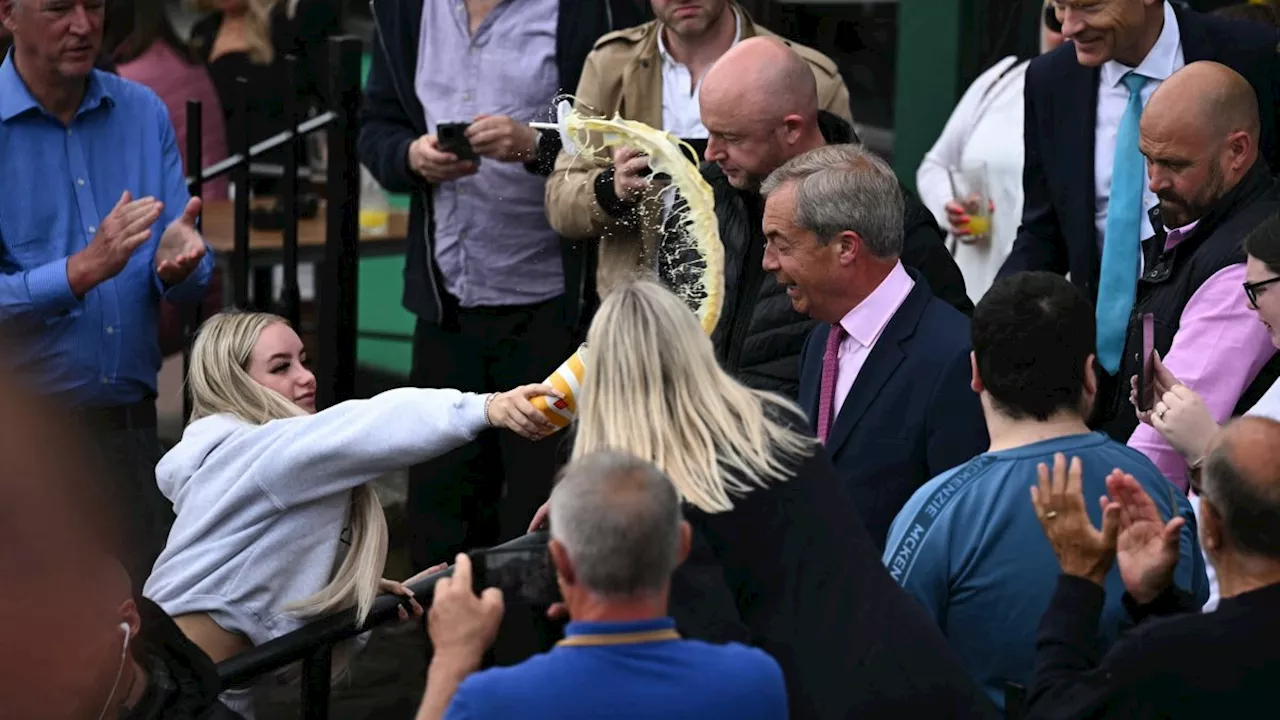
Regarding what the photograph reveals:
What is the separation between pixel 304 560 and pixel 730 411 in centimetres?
137

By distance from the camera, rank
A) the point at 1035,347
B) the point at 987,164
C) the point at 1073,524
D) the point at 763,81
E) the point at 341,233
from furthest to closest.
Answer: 1. the point at 341,233
2. the point at 987,164
3. the point at 763,81
4. the point at 1035,347
5. the point at 1073,524

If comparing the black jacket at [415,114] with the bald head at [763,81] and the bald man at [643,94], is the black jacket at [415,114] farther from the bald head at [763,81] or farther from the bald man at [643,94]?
the bald head at [763,81]

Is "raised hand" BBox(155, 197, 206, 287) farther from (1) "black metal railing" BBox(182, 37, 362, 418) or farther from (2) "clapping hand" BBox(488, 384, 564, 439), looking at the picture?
(2) "clapping hand" BBox(488, 384, 564, 439)

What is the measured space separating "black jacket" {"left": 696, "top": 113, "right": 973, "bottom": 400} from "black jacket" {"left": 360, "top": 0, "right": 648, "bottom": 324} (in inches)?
38.8

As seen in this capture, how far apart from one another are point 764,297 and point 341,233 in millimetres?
2057

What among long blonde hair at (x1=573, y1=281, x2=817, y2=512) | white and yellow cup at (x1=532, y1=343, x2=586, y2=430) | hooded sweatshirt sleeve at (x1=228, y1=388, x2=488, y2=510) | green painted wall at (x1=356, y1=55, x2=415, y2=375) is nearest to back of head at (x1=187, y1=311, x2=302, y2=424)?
hooded sweatshirt sleeve at (x1=228, y1=388, x2=488, y2=510)

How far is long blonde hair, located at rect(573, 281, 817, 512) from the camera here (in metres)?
2.85

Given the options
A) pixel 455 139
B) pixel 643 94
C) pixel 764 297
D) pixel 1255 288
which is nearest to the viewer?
pixel 1255 288

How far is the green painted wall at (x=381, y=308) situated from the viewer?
31.7ft

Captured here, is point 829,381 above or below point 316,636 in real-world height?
above

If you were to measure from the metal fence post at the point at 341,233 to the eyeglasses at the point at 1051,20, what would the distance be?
2361 millimetres

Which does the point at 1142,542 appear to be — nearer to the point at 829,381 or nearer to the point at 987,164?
the point at 829,381

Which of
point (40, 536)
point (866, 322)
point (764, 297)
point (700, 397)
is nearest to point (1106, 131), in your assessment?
point (764, 297)

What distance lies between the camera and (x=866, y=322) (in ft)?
13.1
